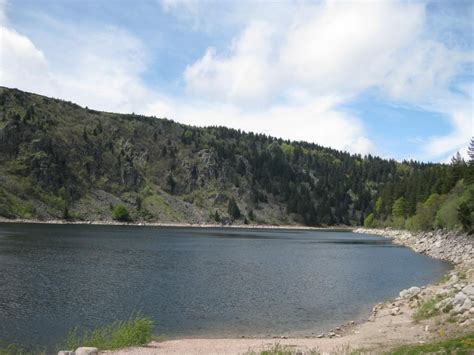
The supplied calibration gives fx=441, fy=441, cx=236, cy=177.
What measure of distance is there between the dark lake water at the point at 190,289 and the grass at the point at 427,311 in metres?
6.00

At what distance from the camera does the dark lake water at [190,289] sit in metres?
33.1

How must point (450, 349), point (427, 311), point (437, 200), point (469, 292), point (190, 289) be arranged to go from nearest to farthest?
point (450, 349) → point (469, 292) → point (427, 311) → point (190, 289) → point (437, 200)

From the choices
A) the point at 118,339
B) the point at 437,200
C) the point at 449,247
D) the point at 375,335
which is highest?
the point at 437,200

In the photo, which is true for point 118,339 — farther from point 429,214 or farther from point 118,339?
point 429,214

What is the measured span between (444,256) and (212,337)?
6133cm

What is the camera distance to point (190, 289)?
1863 inches

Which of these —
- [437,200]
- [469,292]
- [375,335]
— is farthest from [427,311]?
[437,200]

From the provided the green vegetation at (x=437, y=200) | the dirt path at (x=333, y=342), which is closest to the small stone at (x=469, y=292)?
the dirt path at (x=333, y=342)

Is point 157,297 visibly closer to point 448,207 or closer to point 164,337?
point 164,337

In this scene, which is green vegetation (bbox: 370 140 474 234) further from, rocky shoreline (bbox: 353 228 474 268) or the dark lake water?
the dark lake water

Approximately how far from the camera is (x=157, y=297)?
1677 inches

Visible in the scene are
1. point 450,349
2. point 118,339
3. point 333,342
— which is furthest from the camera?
point 333,342

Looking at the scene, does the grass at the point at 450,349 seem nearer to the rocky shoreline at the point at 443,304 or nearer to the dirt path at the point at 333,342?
the dirt path at the point at 333,342

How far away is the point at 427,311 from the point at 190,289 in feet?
81.0
